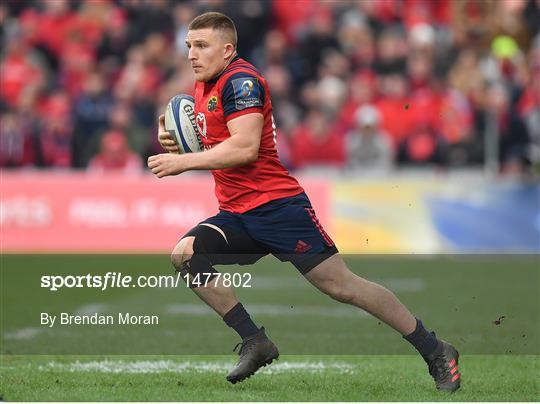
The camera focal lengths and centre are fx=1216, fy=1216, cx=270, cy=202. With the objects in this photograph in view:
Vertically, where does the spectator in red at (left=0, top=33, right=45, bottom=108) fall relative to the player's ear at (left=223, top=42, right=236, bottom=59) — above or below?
below

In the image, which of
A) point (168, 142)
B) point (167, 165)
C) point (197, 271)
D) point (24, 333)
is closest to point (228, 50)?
point (168, 142)

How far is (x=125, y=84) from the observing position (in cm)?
1684

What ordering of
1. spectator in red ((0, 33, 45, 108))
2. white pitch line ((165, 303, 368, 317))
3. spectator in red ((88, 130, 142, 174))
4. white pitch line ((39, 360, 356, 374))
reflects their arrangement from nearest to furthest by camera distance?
white pitch line ((39, 360, 356, 374)) < white pitch line ((165, 303, 368, 317)) < spectator in red ((88, 130, 142, 174)) < spectator in red ((0, 33, 45, 108))

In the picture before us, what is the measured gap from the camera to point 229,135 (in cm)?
638

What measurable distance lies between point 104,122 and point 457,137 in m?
4.68

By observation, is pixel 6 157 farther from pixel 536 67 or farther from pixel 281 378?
pixel 281 378

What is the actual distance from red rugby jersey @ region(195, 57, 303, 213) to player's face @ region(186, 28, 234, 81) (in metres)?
0.06

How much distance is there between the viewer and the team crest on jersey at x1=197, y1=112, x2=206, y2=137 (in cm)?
644

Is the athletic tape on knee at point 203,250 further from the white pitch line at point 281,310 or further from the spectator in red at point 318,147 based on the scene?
the spectator in red at point 318,147

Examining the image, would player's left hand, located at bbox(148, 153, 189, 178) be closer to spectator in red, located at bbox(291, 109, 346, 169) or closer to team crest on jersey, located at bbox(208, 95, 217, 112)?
team crest on jersey, located at bbox(208, 95, 217, 112)

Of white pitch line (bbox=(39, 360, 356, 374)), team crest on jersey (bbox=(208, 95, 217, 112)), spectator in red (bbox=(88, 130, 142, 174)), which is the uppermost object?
team crest on jersey (bbox=(208, 95, 217, 112))

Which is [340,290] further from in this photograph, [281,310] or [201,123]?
[281,310]

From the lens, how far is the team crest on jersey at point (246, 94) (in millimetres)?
6172

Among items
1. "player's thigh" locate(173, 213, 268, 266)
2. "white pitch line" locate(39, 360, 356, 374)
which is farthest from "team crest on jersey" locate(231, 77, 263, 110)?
"white pitch line" locate(39, 360, 356, 374)
